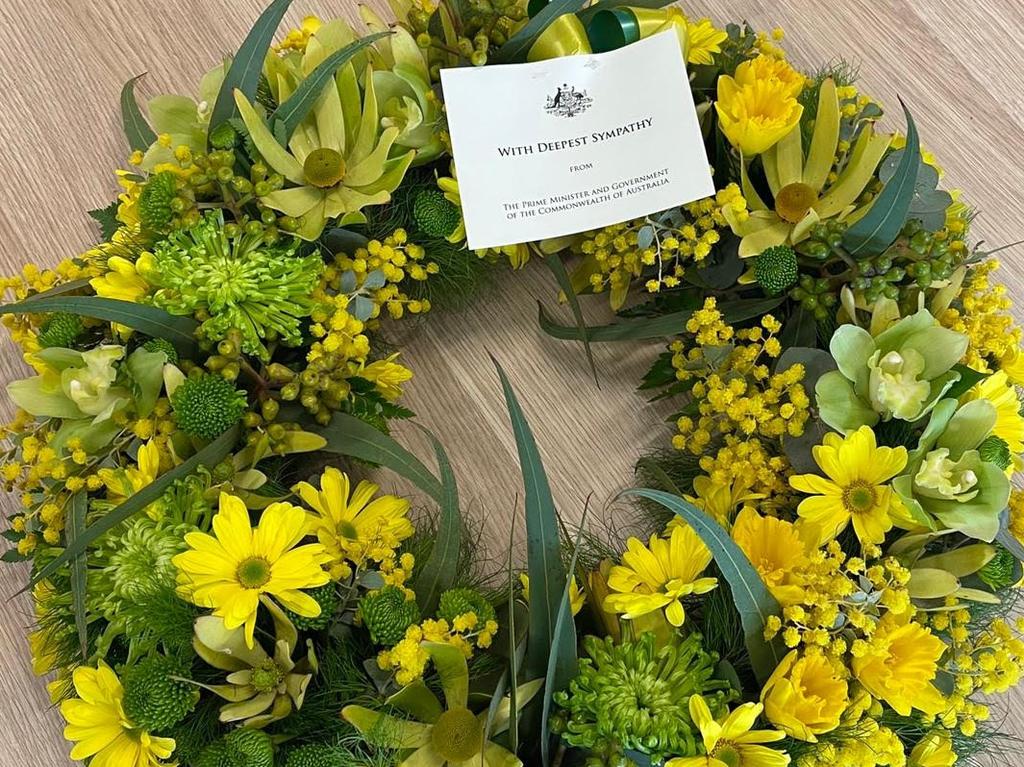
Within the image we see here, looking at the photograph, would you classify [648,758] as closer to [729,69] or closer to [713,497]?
[713,497]

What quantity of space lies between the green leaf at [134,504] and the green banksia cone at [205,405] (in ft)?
0.06

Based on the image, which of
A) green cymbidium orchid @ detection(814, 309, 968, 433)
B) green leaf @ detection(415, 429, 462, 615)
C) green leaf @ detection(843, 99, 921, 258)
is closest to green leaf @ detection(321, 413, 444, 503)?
green leaf @ detection(415, 429, 462, 615)

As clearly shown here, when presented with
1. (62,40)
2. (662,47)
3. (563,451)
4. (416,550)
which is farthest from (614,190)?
(62,40)

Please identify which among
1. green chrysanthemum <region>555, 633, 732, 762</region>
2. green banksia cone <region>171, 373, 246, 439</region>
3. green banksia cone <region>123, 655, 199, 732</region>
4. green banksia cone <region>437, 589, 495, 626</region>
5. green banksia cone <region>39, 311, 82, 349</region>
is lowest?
green chrysanthemum <region>555, 633, 732, 762</region>

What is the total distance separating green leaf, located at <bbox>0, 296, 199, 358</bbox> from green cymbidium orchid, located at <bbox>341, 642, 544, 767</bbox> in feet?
1.19

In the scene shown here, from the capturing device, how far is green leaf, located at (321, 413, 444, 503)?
0.75m

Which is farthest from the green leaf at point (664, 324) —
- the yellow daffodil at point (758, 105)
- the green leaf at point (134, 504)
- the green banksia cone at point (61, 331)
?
the green banksia cone at point (61, 331)

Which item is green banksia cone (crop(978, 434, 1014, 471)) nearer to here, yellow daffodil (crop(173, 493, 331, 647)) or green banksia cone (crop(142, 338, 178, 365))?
yellow daffodil (crop(173, 493, 331, 647))

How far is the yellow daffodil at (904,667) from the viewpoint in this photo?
66 centimetres

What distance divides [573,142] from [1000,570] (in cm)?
57

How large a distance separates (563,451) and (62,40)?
808 mm

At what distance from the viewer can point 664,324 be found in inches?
33.6

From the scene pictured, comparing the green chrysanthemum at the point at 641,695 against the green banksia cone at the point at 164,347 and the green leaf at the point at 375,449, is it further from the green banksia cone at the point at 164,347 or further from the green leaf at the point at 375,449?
the green banksia cone at the point at 164,347

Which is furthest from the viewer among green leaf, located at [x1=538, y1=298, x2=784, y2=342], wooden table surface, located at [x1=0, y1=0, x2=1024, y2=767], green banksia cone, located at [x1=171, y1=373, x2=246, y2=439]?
wooden table surface, located at [x1=0, y1=0, x2=1024, y2=767]
